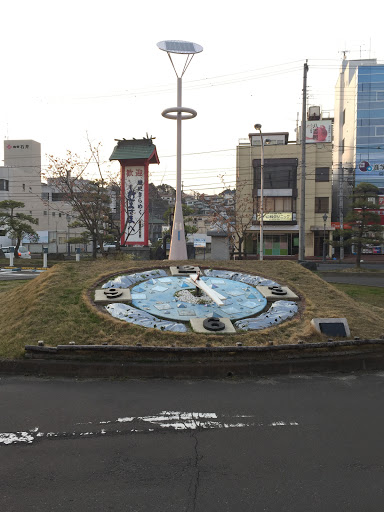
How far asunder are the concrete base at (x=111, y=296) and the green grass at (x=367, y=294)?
770 cm

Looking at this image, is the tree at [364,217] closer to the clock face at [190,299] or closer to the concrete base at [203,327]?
the clock face at [190,299]

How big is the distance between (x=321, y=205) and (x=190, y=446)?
4133 cm

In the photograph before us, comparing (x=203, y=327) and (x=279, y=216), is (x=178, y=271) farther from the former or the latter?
(x=279, y=216)

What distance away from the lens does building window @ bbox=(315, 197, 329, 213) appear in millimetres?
42375

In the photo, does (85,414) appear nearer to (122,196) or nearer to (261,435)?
(261,435)

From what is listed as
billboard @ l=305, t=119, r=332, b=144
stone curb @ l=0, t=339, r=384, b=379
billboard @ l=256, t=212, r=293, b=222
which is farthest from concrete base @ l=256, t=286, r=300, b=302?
billboard @ l=305, t=119, r=332, b=144

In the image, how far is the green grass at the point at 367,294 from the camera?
13495 mm

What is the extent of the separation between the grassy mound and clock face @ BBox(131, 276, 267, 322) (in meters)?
0.86

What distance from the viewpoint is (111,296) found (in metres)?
→ 8.82

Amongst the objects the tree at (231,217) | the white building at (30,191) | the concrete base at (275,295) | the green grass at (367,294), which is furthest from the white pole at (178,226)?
Result: the white building at (30,191)

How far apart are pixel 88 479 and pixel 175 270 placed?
740cm

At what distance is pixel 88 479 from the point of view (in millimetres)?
3564

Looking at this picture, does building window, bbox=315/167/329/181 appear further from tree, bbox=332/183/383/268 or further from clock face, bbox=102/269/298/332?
clock face, bbox=102/269/298/332

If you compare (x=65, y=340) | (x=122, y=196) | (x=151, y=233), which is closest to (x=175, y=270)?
(x=65, y=340)
